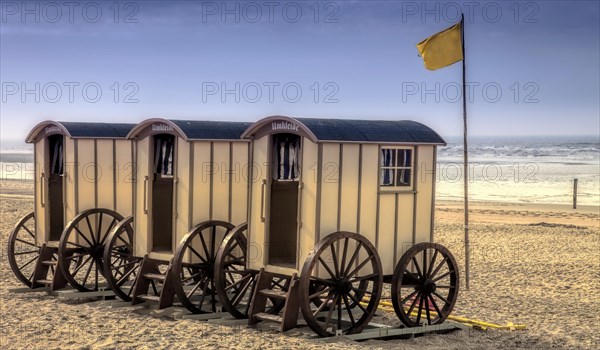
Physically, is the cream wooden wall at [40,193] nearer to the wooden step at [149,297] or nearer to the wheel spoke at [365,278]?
the wooden step at [149,297]

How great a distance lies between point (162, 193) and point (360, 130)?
4279 millimetres

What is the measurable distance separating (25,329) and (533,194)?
39748 mm

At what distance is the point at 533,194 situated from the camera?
48.3 metres

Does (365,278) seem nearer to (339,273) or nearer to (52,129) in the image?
(339,273)

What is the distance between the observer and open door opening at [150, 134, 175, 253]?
14289 mm

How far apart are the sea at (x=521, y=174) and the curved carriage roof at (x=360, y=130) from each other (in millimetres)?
15139

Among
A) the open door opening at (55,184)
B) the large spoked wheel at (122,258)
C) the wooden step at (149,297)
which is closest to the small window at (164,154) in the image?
the large spoked wheel at (122,258)

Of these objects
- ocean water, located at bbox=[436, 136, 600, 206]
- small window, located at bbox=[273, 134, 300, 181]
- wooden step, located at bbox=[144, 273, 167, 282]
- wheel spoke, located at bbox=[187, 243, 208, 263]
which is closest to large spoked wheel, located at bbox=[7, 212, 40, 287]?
wooden step, located at bbox=[144, 273, 167, 282]

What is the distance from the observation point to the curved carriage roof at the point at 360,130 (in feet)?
38.2

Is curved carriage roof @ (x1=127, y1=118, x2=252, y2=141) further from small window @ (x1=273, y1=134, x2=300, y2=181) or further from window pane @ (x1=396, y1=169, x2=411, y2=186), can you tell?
window pane @ (x1=396, y1=169, x2=411, y2=186)

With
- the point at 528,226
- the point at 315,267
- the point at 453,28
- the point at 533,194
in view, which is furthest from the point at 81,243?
the point at 533,194

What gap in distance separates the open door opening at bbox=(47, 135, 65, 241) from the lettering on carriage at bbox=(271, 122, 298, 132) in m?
5.51

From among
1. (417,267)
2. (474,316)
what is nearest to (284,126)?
(417,267)

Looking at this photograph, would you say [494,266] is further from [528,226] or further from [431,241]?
[528,226]
